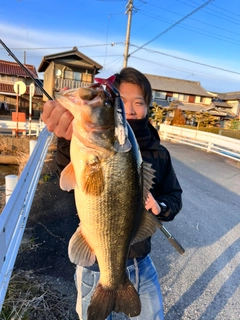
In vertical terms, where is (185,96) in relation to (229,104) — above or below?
above

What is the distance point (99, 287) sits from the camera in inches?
68.2

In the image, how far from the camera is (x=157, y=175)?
2.19m

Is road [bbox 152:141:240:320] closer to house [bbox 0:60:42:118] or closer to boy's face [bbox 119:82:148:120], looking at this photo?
boy's face [bbox 119:82:148:120]

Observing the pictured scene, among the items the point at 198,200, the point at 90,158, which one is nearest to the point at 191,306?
the point at 90,158

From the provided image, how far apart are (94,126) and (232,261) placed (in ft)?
10.8

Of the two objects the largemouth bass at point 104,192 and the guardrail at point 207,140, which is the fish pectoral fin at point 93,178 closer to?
the largemouth bass at point 104,192

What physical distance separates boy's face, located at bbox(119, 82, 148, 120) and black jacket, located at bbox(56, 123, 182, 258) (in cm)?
19

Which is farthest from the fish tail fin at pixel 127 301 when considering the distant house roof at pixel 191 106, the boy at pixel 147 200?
the distant house roof at pixel 191 106

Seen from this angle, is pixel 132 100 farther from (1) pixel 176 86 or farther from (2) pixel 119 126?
(1) pixel 176 86

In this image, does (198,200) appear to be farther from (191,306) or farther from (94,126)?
(94,126)

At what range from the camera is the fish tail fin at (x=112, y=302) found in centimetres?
171

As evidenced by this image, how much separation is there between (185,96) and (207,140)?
2987cm

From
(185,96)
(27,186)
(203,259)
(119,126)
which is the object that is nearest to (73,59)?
(185,96)

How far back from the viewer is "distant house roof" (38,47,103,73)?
23.3 metres
